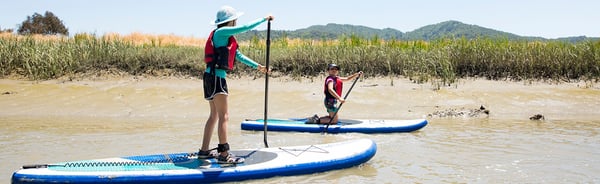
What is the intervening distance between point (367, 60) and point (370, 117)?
356 centimetres

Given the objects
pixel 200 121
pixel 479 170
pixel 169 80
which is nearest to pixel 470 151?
pixel 479 170

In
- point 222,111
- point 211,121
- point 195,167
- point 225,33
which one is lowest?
point 195,167

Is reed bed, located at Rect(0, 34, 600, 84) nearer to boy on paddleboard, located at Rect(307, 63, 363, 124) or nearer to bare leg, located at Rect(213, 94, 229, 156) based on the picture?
boy on paddleboard, located at Rect(307, 63, 363, 124)

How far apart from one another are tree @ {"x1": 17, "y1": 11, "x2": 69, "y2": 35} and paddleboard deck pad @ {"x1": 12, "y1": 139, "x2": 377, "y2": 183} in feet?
121

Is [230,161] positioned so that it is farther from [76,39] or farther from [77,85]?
[76,39]

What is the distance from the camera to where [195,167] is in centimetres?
612

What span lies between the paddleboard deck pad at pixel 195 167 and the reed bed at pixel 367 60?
829 centimetres

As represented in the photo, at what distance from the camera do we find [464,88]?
46.3 ft

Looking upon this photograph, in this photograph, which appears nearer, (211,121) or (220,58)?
(220,58)

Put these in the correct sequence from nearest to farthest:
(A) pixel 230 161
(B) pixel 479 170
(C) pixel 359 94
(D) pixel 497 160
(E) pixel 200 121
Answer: (A) pixel 230 161 < (B) pixel 479 170 < (D) pixel 497 160 < (E) pixel 200 121 < (C) pixel 359 94

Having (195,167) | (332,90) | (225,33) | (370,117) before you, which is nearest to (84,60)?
(370,117)

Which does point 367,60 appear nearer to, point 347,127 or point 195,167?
point 347,127

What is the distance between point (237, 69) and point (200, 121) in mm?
4322

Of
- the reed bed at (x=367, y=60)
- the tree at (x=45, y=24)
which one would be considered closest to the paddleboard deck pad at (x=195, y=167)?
the reed bed at (x=367, y=60)
